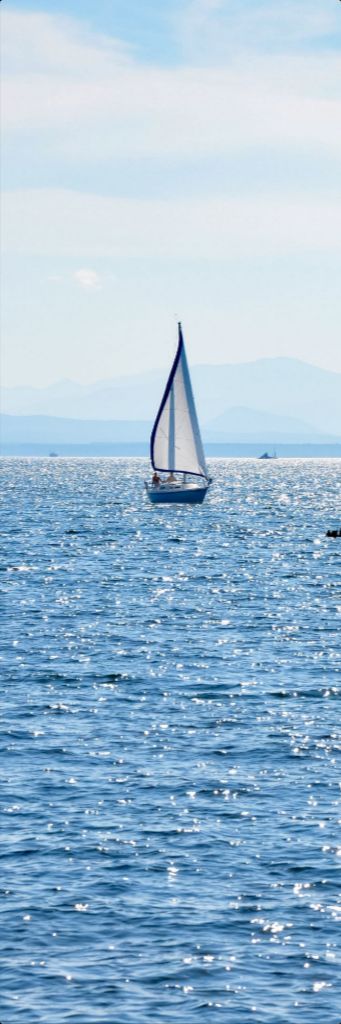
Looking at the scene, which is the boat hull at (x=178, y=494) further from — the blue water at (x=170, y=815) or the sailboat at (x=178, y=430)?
the blue water at (x=170, y=815)

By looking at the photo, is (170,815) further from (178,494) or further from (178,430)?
(178,494)

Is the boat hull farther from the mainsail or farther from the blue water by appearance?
the blue water

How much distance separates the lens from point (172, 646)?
4931 cm

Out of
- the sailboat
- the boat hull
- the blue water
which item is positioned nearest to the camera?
the blue water

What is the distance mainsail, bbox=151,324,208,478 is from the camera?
124 meters

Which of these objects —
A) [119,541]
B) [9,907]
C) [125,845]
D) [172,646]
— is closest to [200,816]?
[125,845]

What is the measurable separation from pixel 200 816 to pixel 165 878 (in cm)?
349

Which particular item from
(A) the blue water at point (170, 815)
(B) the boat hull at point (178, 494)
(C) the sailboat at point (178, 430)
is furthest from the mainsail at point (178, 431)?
(A) the blue water at point (170, 815)

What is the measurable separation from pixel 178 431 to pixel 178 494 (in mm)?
8296

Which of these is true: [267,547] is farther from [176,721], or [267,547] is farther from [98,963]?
[98,963]

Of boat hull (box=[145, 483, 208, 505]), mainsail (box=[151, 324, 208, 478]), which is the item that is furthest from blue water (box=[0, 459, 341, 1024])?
boat hull (box=[145, 483, 208, 505])

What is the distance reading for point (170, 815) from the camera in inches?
1056

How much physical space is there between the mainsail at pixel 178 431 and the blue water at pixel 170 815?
62370 millimetres

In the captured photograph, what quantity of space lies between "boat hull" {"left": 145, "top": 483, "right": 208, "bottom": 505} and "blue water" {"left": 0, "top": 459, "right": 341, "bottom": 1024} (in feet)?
222
